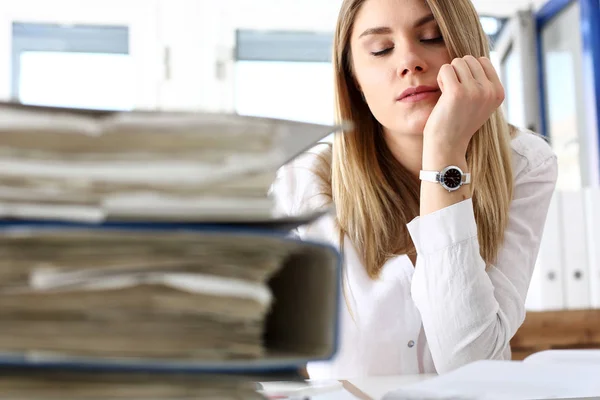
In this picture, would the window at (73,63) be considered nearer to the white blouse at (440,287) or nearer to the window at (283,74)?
the window at (283,74)

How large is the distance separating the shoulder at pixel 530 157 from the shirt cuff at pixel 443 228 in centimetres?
43

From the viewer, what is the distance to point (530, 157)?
1.16 meters

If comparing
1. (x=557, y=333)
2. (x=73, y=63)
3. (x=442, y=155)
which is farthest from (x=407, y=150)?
(x=73, y=63)

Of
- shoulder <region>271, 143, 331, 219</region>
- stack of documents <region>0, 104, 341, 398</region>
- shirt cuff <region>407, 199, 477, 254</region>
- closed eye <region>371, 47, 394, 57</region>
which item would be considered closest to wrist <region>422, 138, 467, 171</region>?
shirt cuff <region>407, 199, 477, 254</region>

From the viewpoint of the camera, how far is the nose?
38.3 inches

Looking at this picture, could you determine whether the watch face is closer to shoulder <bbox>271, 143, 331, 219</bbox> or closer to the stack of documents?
shoulder <bbox>271, 143, 331, 219</bbox>

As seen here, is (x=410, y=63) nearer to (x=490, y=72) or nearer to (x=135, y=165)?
(x=490, y=72)

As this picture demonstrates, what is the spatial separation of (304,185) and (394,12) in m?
0.37

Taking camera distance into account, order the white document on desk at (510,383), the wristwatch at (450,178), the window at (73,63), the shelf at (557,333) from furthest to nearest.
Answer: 1. the window at (73,63)
2. the shelf at (557,333)
3. the wristwatch at (450,178)
4. the white document on desk at (510,383)

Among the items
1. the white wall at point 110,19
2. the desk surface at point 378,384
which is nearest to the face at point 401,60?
the desk surface at point 378,384

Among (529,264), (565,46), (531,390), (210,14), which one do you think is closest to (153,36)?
(210,14)

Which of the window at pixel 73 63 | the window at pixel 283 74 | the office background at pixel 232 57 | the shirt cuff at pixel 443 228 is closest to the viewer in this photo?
the shirt cuff at pixel 443 228

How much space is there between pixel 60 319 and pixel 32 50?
3856mm

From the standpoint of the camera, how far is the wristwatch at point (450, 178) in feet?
2.73
